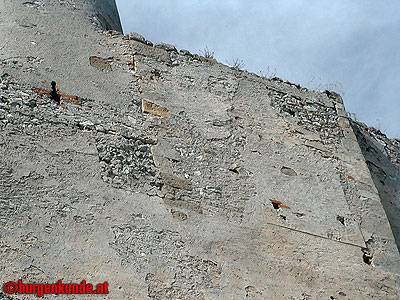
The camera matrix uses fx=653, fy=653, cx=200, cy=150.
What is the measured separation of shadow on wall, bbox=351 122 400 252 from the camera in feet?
18.6

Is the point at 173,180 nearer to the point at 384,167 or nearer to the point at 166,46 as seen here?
the point at 166,46

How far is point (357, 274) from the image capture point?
177 inches

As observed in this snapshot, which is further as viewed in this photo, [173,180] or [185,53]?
[185,53]

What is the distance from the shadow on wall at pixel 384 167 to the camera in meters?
5.68

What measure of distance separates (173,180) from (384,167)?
2585 mm

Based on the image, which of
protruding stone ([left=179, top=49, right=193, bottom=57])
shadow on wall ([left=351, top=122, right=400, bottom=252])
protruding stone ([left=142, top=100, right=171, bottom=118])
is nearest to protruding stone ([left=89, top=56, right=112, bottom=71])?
protruding stone ([left=142, top=100, right=171, bottom=118])

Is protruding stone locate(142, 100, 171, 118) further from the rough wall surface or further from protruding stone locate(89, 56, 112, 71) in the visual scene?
protruding stone locate(89, 56, 112, 71)

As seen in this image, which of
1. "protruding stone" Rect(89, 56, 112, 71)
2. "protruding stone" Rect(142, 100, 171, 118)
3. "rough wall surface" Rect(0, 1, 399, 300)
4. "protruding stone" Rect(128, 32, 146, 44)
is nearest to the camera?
"rough wall surface" Rect(0, 1, 399, 300)

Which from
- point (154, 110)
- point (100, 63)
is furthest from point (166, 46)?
point (154, 110)

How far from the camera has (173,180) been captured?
4.45m

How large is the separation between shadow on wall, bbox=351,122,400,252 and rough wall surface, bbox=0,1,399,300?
0.34 ft

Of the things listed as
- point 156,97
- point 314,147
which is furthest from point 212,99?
point 314,147

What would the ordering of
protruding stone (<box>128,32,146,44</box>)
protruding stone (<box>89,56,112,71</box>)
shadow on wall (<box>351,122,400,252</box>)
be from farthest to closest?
shadow on wall (<box>351,122,400,252</box>), protruding stone (<box>128,32,146,44</box>), protruding stone (<box>89,56,112,71</box>)

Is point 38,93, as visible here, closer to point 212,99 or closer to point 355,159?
point 212,99
